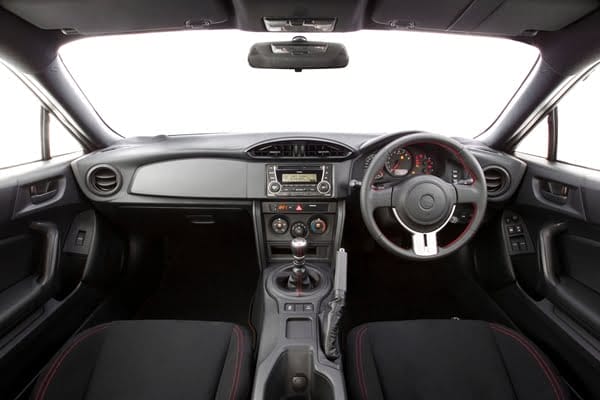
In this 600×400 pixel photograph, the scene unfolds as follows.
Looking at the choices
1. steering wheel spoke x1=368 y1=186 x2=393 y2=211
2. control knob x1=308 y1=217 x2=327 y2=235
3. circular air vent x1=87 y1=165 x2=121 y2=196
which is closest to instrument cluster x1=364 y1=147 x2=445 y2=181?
steering wheel spoke x1=368 y1=186 x2=393 y2=211

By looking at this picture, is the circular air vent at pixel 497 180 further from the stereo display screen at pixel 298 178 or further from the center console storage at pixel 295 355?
the center console storage at pixel 295 355

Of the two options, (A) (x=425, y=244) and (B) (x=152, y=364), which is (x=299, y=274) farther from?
(B) (x=152, y=364)

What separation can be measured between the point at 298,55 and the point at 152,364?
5.72 feet

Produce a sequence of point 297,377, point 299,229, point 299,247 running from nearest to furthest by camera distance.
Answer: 1. point 297,377
2. point 299,247
3. point 299,229

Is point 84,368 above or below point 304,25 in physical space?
below

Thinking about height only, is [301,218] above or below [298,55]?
below

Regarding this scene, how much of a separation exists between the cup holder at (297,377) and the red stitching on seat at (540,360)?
0.89 metres

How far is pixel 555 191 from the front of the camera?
2094mm

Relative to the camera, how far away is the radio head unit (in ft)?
7.52

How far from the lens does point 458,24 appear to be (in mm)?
2031

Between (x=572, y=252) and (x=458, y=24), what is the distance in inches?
54.0

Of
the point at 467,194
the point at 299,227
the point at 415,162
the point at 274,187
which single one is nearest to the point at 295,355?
the point at 299,227

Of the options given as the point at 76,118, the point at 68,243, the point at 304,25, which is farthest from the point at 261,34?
the point at 68,243

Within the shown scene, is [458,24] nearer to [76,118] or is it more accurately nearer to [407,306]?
[407,306]
